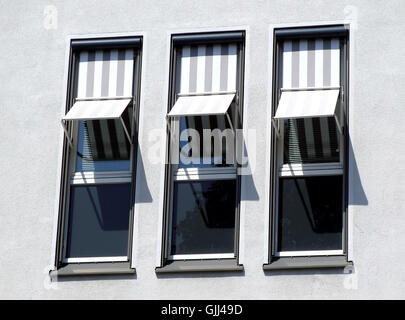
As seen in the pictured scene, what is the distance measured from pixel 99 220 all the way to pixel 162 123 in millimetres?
1607

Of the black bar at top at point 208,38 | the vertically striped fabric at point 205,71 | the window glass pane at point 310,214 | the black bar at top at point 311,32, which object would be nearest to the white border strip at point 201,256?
the window glass pane at point 310,214

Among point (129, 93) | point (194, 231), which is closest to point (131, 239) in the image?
point (194, 231)

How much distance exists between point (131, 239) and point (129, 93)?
7.12 ft

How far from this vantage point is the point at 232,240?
16406 mm

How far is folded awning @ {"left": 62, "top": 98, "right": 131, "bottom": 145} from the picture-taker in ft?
54.9

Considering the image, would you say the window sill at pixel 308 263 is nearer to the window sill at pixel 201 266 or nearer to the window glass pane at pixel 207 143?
the window sill at pixel 201 266

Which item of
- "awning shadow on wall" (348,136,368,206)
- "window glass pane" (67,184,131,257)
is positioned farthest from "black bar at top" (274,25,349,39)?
"window glass pane" (67,184,131,257)

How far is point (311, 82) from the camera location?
55.5ft

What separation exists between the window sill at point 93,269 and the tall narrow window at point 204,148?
573 mm

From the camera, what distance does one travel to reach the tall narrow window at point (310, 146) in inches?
639

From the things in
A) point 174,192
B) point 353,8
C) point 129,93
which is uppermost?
point 353,8

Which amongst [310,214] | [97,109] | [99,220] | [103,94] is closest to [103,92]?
[103,94]

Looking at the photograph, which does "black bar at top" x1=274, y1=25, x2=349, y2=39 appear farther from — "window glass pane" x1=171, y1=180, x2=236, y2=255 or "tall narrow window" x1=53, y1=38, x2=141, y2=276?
"window glass pane" x1=171, y1=180, x2=236, y2=255
